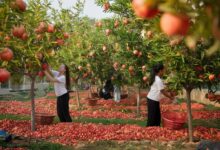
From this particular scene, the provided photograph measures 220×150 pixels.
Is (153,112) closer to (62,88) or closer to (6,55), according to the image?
(62,88)

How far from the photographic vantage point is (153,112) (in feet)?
34.8

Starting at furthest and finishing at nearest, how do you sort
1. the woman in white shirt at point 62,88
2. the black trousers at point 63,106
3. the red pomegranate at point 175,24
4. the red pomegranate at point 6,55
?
the black trousers at point 63,106, the woman in white shirt at point 62,88, the red pomegranate at point 6,55, the red pomegranate at point 175,24

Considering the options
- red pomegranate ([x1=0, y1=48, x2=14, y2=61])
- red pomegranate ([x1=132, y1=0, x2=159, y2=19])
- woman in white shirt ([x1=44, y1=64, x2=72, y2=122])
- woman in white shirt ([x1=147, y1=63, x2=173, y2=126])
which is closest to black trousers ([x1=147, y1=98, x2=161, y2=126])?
woman in white shirt ([x1=147, y1=63, x2=173, y2=126])

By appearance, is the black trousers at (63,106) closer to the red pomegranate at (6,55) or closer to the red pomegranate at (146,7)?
the red pomegranate at (6,55)

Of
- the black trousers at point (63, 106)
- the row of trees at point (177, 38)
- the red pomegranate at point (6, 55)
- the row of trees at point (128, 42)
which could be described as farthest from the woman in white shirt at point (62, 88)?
the red pomegranate at point (6, 55)

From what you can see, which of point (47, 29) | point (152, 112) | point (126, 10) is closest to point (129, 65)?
point (126, 10)

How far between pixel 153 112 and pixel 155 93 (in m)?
0.62

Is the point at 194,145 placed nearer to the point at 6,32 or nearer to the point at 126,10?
the point at 6,32

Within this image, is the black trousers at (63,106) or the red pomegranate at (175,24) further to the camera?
the black trousers at (63,106)

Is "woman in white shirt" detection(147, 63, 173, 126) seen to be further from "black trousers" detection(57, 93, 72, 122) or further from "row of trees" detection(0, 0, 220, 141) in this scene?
"black trousers" detection(57, 93, 72, 122)

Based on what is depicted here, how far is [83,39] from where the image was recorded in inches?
829

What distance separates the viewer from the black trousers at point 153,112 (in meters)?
10.6

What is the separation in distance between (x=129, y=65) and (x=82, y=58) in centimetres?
573

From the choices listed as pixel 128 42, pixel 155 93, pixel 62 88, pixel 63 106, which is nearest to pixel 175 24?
pixel 155 93
